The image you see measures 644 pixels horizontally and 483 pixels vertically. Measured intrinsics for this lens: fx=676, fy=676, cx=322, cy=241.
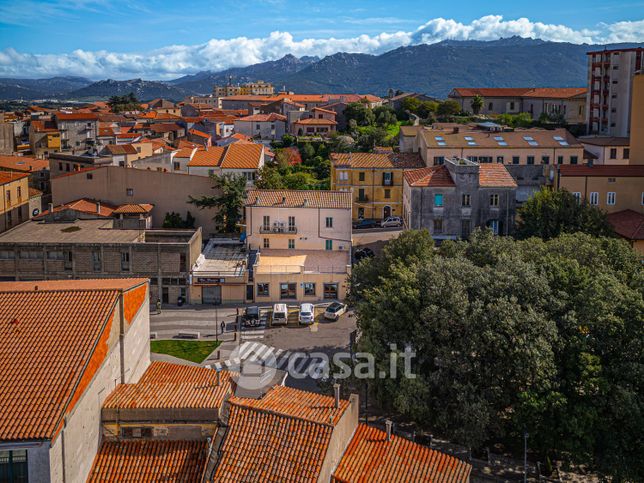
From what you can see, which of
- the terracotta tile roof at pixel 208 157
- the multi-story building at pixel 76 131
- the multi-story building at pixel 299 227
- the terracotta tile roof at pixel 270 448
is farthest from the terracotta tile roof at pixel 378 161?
the multi-story building at pixel 76 131

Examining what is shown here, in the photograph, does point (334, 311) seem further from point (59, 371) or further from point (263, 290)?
point (59, 371)

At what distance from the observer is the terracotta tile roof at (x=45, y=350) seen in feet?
61.8

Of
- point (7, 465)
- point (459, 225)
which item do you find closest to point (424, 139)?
point (459, 225)

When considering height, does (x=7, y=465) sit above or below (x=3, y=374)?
below

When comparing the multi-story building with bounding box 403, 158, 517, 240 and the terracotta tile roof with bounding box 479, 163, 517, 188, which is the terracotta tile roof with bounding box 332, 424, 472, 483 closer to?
the multi-story building with bounding box 403, 158, 517, 240

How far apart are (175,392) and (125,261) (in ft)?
93.5

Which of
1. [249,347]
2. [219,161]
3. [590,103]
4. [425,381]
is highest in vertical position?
[590,103]

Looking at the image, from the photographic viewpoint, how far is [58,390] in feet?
64.3

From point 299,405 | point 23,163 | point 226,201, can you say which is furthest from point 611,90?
point 299,405

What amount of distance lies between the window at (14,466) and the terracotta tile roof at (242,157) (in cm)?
5056

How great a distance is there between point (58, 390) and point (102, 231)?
1473 inches

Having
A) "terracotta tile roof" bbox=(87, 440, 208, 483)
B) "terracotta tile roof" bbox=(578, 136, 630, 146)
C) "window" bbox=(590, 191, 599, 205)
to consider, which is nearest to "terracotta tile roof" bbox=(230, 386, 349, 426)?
"terracotta tile roof" bbox=(87, 440, 208, 483)

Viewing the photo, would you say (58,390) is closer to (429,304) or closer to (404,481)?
(404,481)

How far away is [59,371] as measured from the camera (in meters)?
20.2
